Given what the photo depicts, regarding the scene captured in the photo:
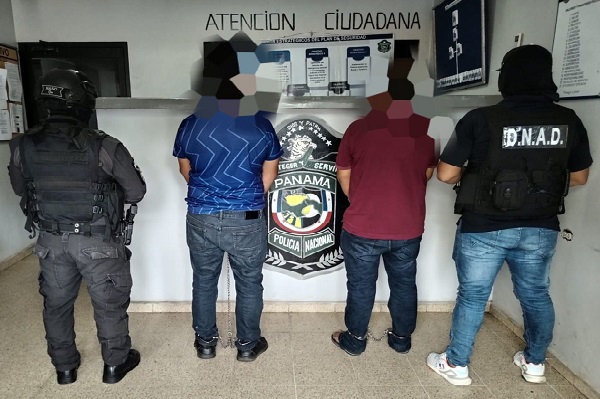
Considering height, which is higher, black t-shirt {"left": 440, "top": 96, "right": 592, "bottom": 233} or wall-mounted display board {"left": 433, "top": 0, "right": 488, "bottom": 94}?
wall-mounted display board {"left": 433, "top": 0, "right": 488, "bottom": 94}

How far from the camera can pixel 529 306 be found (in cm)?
163

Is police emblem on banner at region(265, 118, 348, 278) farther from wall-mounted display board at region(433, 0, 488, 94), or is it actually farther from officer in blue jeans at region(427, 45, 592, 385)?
wall-mounted display board at region(433, 0, 488, 94)

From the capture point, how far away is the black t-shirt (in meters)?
1.40

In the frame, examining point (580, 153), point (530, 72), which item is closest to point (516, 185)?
point (580, 153)

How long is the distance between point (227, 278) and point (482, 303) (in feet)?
4.40

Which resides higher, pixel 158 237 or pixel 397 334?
pixel 158 237

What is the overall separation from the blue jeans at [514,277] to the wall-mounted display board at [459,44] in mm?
1157

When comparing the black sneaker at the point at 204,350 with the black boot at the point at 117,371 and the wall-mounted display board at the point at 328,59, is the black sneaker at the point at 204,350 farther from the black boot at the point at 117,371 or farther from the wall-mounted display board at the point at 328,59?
the wall-mounted display board at the point at 328,59

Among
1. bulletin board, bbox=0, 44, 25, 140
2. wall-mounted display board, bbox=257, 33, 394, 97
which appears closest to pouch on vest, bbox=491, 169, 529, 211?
wall-mounted display board, bbox=257, 33, 394, 97

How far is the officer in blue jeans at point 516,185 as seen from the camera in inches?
54.9

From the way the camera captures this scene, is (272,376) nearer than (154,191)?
Yes

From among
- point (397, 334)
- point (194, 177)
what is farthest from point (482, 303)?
point (194, 177)

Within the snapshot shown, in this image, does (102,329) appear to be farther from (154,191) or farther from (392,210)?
(392,210)

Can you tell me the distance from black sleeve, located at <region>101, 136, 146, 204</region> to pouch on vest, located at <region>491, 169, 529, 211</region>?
1398 mm
